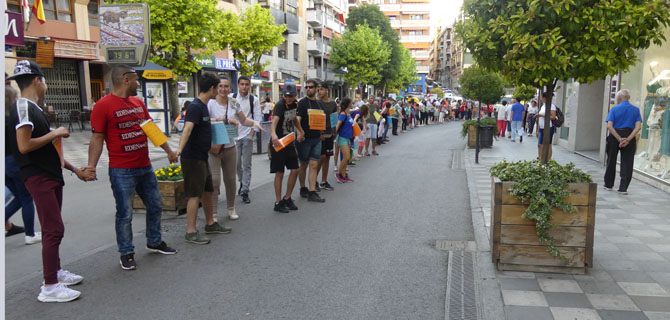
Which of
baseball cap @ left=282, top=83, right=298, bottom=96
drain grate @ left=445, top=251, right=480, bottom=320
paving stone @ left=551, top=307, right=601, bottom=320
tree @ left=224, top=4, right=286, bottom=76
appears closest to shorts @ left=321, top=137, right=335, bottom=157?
baseball cap @ left=282, top=83, right=298, bottom=96

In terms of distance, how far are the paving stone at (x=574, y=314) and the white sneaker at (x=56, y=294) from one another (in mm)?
3719

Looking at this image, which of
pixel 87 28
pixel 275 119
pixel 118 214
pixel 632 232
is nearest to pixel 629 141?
pixel 632 232

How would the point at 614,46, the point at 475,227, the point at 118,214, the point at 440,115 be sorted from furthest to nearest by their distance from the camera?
the point at 440,115, the point at 475,227, the point at 118,214, the point at 614,46

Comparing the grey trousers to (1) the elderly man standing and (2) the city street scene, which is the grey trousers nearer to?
(2) the city street scene

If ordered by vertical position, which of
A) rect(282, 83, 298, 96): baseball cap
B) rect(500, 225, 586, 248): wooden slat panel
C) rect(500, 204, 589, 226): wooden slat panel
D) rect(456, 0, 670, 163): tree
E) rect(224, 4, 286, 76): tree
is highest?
rect(224, 4, 286, 76): tree

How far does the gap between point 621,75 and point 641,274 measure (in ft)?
28.6

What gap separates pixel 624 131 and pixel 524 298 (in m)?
5.65

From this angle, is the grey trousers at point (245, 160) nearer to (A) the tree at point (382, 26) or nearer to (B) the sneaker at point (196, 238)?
(B) the sneaker at point (196, 238)

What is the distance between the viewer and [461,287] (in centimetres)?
429

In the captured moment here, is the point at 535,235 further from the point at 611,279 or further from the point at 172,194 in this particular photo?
the point at 172,194

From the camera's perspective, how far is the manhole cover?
5.43m

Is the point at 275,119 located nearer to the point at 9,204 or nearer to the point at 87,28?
the point at 9,204

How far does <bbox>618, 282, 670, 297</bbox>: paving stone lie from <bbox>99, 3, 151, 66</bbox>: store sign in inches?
304

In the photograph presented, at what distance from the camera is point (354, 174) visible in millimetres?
11156
